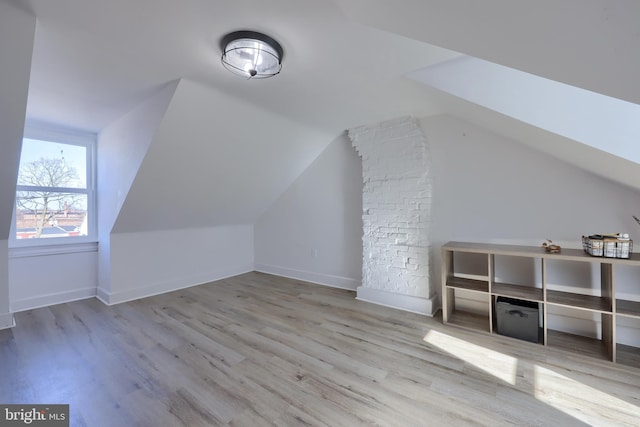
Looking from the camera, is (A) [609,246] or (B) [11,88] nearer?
(B) [11,88]

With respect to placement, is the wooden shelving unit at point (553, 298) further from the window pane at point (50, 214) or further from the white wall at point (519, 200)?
the window pane at point (50, 214)

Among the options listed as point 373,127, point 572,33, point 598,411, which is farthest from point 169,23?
point 598,411

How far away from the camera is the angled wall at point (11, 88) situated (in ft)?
4.59

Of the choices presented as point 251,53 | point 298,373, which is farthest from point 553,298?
point 251,53

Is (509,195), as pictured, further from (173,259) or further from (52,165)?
(52,165)

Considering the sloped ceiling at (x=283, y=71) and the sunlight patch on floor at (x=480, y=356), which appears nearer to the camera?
the sloped ceiling at (x=283, y=71)

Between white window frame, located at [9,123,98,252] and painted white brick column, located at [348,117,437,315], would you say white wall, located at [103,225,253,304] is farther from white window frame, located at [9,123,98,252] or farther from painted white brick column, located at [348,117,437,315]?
painted white brick column, located at [348,117,437,315]

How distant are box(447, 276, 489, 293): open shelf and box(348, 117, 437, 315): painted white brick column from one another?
0.30 meters

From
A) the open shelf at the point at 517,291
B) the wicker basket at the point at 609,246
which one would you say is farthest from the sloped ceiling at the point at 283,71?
the open shelf at the point at 517,291

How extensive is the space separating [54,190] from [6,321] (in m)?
1.54

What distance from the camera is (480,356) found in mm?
2039

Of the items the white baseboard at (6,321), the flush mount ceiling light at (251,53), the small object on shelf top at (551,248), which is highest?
the flush mount ceiling light at (251,53)

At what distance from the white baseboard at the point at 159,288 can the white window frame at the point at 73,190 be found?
0.75 metres

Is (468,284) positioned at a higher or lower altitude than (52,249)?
lower
